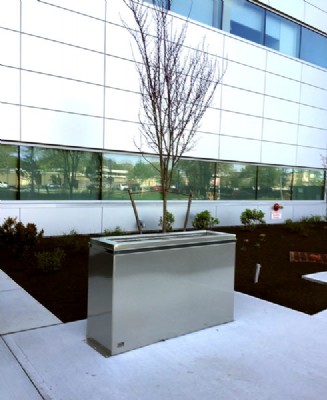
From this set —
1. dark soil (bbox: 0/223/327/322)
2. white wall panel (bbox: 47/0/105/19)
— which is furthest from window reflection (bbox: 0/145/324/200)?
white wall panel (bbox: 47/0/105/19)

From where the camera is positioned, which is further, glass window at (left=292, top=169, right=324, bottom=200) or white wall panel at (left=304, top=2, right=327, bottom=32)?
glass window at (left=292, top=169, right=324, bottom=200)

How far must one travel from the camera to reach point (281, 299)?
217 inches

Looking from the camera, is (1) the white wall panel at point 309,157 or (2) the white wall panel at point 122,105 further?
(1) the white wall panel at point 309,157

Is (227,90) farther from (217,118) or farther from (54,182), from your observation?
(54,182)

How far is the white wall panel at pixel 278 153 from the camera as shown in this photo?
1574 centimetres

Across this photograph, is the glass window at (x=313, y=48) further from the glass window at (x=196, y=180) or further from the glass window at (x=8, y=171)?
the glass window at (x=8, y=171)

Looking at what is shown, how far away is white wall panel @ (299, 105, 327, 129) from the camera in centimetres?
1695

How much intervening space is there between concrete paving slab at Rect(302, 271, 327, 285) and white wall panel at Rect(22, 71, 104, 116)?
7.63 meters

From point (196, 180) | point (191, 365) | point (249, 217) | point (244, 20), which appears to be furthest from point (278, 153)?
point (191, 365)

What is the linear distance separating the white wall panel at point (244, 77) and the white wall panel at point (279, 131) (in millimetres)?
1525

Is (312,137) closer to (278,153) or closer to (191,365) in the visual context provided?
(278,153)

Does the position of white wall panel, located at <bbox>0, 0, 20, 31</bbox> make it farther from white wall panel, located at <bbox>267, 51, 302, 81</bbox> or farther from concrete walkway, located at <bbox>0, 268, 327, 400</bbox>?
white wall panel, located at <bbox>267, 51, 302, 81</bbox>

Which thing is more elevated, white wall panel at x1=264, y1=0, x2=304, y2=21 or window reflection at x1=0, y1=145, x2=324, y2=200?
white wall panel at x1=264, y1=0, x2=304, y2=21

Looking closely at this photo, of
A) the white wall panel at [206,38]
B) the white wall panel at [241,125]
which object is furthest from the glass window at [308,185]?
the white wall panel at [206,38]
